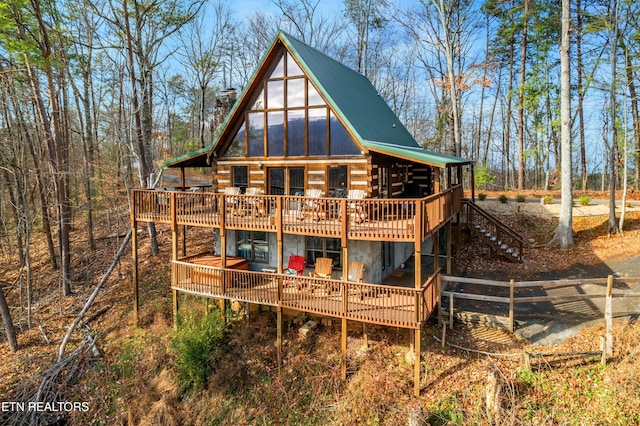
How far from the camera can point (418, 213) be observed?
393 inches

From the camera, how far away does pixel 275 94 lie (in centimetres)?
1480

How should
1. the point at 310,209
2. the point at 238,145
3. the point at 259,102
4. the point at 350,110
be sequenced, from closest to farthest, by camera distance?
the point at 310,209
the point at 350,110
the point at 259,102
the point at 238,145

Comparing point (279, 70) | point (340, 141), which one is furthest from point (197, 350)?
point (279, 70)

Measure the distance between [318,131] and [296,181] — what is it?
2.11m

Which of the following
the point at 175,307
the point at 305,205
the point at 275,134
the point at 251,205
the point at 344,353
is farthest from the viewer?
the point at 275,134

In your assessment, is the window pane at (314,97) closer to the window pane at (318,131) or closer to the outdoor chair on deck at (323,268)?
the window pane at (318,131)

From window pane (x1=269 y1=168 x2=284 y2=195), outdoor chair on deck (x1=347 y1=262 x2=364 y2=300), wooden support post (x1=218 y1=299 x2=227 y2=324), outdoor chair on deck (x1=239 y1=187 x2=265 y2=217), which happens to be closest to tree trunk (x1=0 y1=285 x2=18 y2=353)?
wooden support post (x1=218 y1=299 x2=227 y2=324)

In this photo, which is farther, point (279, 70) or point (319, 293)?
point (279, 70)

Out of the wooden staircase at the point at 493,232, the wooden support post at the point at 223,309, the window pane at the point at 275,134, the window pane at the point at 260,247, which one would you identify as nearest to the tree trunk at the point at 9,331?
the wooden support post at the point at 223,309

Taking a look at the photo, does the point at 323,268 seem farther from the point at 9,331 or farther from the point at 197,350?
the point at 9,331

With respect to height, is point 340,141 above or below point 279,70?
below

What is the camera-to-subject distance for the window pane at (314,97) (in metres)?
14.1

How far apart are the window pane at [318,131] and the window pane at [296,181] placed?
0.89 metres

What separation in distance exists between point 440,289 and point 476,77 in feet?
64.5
